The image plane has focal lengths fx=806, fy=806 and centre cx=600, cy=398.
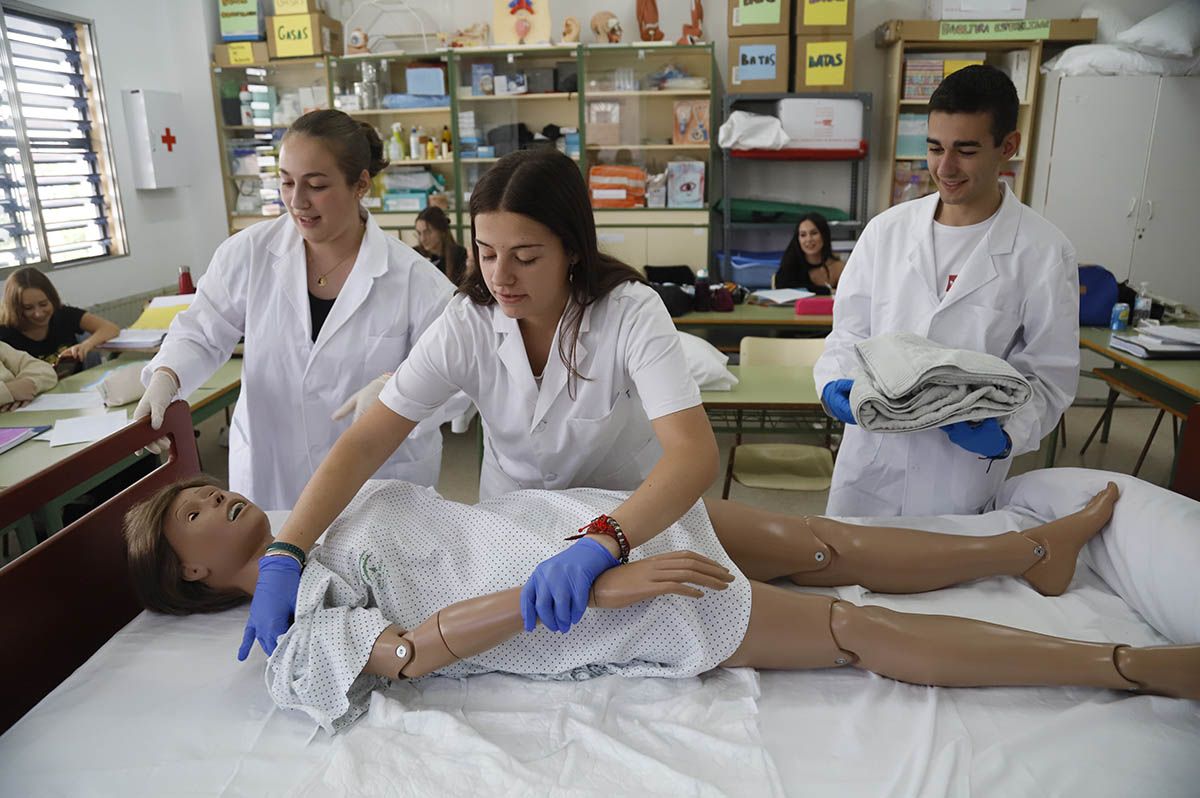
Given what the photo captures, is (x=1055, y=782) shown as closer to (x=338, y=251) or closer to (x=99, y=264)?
(x=338, y=251)

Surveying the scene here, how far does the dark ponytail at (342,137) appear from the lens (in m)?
1.60

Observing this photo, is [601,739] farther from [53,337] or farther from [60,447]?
[53,337]

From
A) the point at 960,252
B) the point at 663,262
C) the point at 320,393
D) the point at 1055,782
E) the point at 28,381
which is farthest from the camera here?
the point at 663,262

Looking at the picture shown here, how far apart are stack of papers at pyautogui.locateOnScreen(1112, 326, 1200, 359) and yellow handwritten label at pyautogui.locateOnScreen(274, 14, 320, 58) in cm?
463

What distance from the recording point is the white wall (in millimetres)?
4484

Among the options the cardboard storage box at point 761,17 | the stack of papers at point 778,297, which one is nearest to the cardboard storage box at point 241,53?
the cardboard storage box at point 761,17

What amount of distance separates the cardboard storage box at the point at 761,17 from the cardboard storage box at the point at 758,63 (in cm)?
3

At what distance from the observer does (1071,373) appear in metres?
1.58

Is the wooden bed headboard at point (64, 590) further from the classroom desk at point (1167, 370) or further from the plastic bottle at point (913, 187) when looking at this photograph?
the plastic bottle at point (913, 187)

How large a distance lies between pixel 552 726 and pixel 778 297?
3202mm

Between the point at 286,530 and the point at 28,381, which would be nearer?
the point at 286,530

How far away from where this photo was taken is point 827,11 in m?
4.52

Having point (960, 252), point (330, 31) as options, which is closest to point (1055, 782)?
point (960, 252)

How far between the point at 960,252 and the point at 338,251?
1346mm
